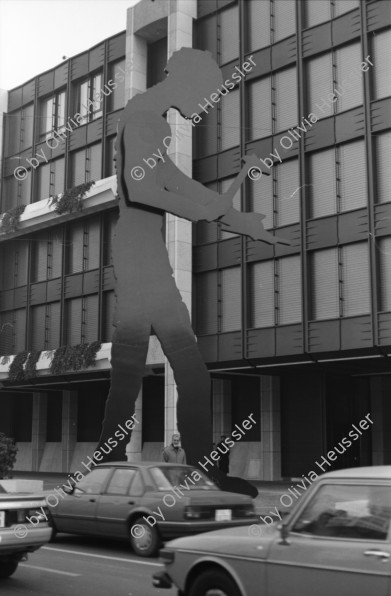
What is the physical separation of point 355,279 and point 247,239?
5.21 meters

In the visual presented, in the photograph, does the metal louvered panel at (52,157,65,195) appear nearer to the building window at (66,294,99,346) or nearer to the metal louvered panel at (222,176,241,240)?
the building window at (66,294,99,346)

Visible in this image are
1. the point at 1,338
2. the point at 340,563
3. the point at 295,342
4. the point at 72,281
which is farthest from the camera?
the point at 1,338

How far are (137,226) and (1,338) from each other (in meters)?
23.7

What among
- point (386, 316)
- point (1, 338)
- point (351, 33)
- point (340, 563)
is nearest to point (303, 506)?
point (340, 563)

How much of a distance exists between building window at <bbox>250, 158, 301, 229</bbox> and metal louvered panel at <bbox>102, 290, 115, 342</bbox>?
8.11 metres

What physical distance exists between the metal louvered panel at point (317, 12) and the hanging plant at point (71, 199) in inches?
448

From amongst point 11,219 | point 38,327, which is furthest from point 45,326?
point 11,219

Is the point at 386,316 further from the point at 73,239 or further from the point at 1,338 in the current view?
the point at 1,338

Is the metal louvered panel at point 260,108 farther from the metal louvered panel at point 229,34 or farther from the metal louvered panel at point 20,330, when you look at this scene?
the metal louvered panel at point 20,330

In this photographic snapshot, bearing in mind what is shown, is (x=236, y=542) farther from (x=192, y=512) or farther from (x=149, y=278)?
(x=149, y=278)

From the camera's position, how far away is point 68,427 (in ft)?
131

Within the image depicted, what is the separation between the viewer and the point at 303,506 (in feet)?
21.6

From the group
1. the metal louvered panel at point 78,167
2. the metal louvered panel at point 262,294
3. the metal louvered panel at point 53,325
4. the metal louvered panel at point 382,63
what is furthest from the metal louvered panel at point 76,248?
the metal louvered panel at point 382,63

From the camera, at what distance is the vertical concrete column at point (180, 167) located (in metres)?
30.2
